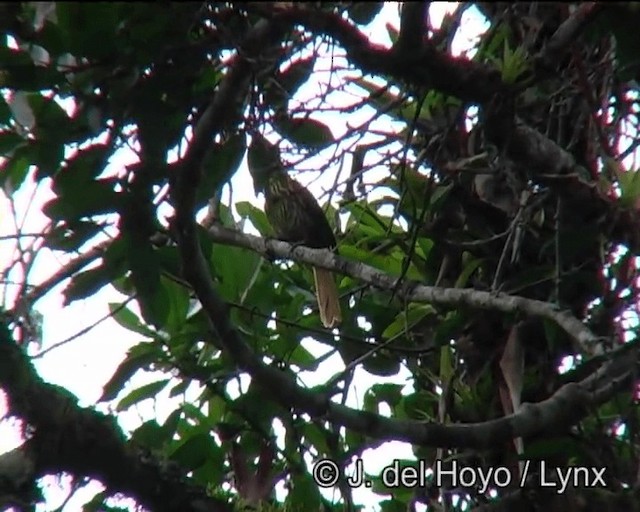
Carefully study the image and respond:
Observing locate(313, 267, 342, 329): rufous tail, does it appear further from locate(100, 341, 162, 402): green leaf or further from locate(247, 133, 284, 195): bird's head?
locate(247, 133, 284, 195): bird's head

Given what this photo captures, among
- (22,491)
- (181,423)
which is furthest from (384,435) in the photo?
(181,423)

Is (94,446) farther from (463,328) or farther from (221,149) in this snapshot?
(463,328)

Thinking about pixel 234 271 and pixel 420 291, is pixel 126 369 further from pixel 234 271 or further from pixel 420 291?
pixel 420 291

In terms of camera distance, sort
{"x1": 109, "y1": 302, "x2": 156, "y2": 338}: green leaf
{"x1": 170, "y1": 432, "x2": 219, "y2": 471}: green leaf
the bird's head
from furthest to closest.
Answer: {"x1": 109, "y1": 302, "x2": 156, "y2": 338}: green leaf < {"x1": 170, "y1": 432, "x2": 219, "y2": 471}: green leaf < the bird's head

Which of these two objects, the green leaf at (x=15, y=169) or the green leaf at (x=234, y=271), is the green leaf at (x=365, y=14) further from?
the green leaf at (x=234, y=271)

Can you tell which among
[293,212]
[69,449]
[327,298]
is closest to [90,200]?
[69,449]

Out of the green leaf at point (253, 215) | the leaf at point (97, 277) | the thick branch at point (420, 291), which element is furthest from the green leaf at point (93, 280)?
the green leaf at point (253, 215)

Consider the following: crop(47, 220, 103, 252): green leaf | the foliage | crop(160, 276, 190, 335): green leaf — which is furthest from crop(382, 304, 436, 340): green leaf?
crop(47, 220, 103, 252): green leaf
